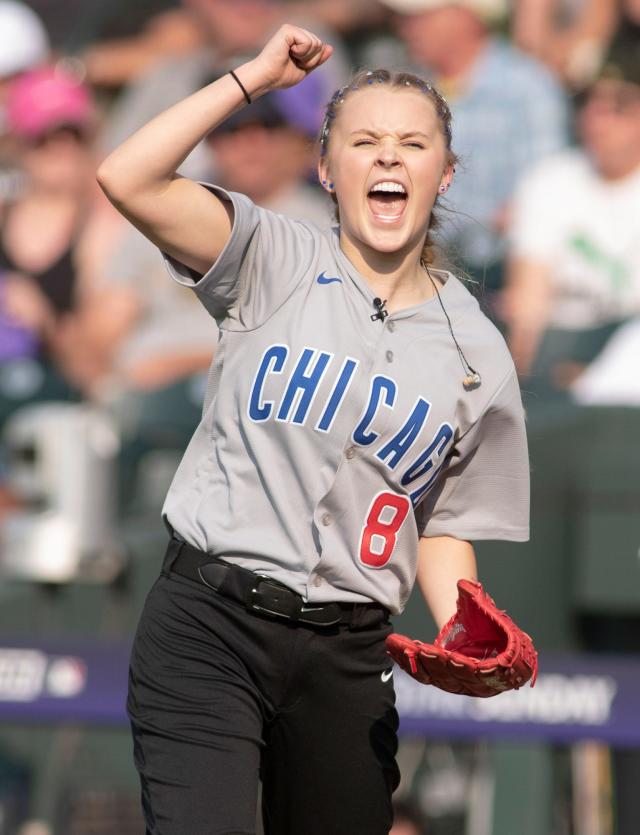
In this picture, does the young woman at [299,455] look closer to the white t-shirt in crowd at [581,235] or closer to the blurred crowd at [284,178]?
the blurred crowd at [284,178]

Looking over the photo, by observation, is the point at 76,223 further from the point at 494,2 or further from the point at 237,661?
the point at 237,661

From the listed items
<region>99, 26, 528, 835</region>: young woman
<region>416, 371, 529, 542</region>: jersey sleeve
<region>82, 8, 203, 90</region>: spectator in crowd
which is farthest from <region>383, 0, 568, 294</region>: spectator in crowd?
<region>99, 26, 528, 835</region>: young woman

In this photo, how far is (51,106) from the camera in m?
7.18

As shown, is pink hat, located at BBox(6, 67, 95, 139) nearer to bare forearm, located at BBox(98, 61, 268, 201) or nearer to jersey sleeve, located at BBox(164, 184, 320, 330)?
jersey sleeve, located at BBox(164, 184, 320, 330)

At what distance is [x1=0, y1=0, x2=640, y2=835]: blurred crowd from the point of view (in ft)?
21.0

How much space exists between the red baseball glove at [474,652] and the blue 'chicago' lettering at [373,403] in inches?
12.2

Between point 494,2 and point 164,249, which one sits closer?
point 164,249

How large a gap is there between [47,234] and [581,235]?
252 cm

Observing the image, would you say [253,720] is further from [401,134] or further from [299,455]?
[401,134]

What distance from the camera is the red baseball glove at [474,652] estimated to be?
2555mm

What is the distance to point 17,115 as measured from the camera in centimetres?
728

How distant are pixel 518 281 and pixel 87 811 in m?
2.86

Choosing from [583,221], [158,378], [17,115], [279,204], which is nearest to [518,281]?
[583,221]

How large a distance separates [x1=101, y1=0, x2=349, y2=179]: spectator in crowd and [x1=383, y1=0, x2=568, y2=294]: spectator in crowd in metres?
0.72
